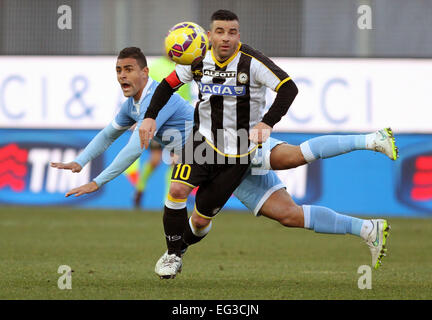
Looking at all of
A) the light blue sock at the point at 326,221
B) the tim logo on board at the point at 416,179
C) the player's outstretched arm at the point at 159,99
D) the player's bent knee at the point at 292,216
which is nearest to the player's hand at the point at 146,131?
the player's outstretched arm at the point at 159,99

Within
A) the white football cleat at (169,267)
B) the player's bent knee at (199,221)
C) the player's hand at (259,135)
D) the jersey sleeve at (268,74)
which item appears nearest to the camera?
the player's hand at (259,135)

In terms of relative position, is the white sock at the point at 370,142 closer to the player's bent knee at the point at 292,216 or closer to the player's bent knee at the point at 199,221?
the player's bent knee at the point at 292,216

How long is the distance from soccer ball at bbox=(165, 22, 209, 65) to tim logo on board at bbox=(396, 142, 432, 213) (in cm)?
786

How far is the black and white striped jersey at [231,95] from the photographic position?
622 cm

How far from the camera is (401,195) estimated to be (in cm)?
1353

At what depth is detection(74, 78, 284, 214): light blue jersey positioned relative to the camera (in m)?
6.41

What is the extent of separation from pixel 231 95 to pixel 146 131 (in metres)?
0.68

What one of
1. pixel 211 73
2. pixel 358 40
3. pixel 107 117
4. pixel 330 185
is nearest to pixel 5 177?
pixel 107 117

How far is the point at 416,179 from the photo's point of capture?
1345 cm

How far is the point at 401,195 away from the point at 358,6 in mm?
3271

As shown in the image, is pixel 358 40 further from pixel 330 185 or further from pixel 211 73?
pixel 211 73

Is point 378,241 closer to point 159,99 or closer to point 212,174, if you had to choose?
point 212,174

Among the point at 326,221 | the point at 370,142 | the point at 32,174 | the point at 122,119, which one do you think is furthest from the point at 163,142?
the point at 32,174

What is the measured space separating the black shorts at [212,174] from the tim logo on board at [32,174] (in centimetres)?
763
